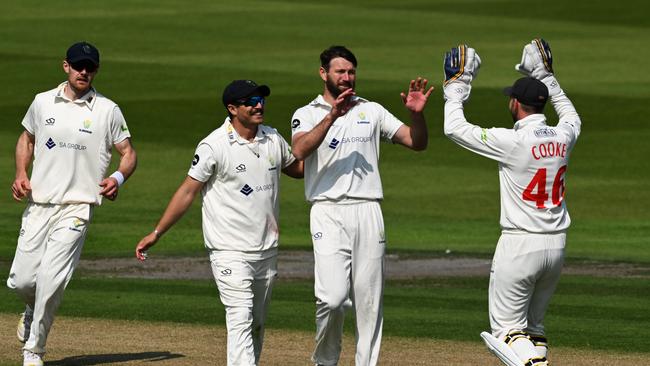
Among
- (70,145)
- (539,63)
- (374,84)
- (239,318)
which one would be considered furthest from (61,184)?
(374,84)

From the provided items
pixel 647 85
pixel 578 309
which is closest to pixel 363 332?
pixel 578 309

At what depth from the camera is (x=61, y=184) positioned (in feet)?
38.0

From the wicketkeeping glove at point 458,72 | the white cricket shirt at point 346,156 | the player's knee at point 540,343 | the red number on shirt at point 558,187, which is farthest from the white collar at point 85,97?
the player's knee at point 540,343

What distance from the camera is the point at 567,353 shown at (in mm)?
12961

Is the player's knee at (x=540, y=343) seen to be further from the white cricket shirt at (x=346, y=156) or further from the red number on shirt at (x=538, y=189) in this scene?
the white cricket shirt at (x=346, y=156)

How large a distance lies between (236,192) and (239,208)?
0.12m

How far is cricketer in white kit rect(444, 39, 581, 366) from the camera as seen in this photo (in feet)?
33.6

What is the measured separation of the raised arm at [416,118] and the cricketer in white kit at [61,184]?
2.33 metres

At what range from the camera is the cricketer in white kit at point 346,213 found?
419 inches

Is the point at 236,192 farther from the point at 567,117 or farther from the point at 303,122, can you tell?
the point at 567,117

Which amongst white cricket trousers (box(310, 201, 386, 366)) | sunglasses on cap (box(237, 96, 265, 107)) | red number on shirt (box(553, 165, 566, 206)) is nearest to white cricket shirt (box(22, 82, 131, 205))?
sunglasses on cap (box(237, 96, 265, 107))

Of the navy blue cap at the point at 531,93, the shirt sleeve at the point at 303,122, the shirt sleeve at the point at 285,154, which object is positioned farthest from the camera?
the shirt sleeve at the point at 285,154

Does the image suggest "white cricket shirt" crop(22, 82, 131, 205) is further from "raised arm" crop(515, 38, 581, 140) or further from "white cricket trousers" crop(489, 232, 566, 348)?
"white cricket trousers" crop(489, 232, 566, 348)

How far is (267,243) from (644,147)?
74.0 ft
